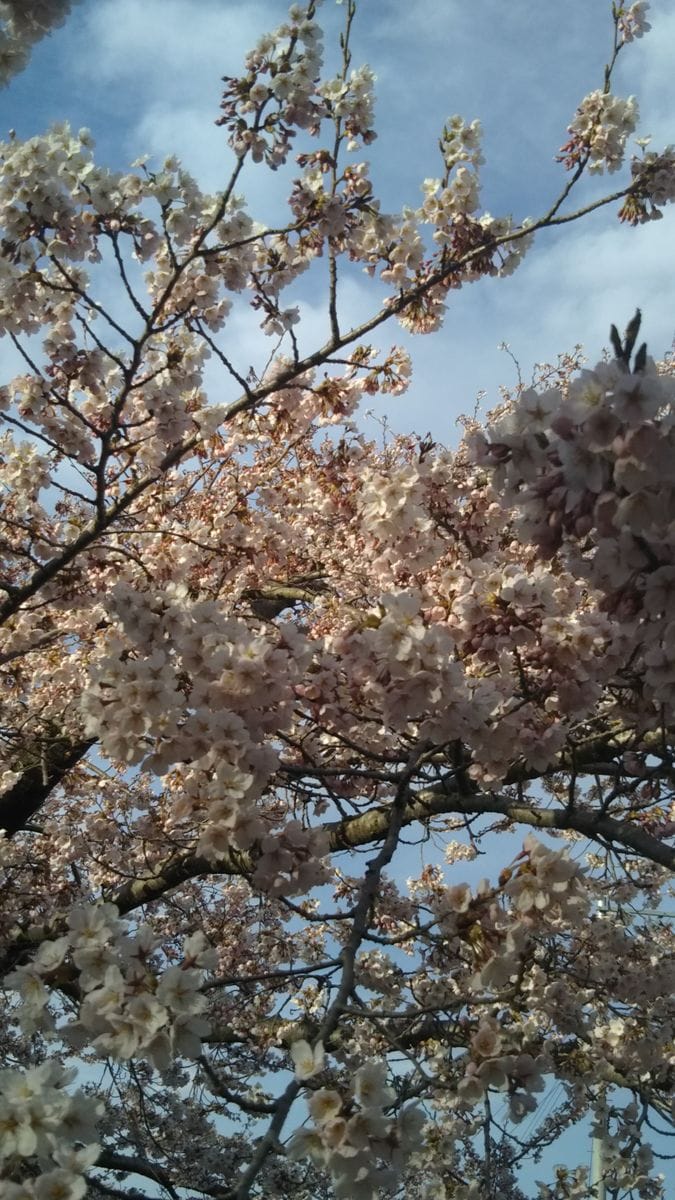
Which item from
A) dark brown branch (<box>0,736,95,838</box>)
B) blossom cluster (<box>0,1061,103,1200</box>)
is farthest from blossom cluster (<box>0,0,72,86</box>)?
dark brown branch (<box>0,736,95,838</box>)

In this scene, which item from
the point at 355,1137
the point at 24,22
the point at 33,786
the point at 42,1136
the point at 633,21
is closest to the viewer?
the point at 42,1136

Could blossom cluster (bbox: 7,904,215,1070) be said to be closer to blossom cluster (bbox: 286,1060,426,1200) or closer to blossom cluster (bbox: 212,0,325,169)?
blossom cluster (bbox: 286,1060,426,1200)

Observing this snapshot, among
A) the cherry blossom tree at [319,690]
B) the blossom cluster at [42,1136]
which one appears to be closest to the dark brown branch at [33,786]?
the cherry blossom tree at [319,690]

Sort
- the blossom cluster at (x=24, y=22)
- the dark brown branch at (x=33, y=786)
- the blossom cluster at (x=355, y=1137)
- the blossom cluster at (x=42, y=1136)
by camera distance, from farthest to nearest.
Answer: the dark brown branch at (x=33, y=786)
the blossom cluster at (x=24, y=22)
the blossom cluster at (x=355, y=1137)
the blossom cluster at (x=42, y=1136)

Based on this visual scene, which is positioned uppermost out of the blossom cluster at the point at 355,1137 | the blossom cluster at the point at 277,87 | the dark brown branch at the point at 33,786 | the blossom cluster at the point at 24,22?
the blossom cluster at the point at 277,87

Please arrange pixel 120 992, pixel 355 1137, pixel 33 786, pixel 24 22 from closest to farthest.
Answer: pixel 355 1137 < pixel 120 992 < pixel 24 22 < pixel 33 786

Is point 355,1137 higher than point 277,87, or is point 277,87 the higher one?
point 277,87

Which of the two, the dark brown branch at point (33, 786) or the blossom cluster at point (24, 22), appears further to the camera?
the dark brown branch at point (33, 786)

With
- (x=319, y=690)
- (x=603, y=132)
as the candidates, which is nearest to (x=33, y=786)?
(x=319, y=690)

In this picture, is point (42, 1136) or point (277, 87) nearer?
point (42, 1136)

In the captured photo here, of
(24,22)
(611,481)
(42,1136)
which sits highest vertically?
(24,22)

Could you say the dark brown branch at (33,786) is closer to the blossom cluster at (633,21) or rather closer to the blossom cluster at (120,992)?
the blossom cluster at (120,992)

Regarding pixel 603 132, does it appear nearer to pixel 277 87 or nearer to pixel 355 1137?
pixel 277 87

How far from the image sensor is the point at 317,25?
179 inches
